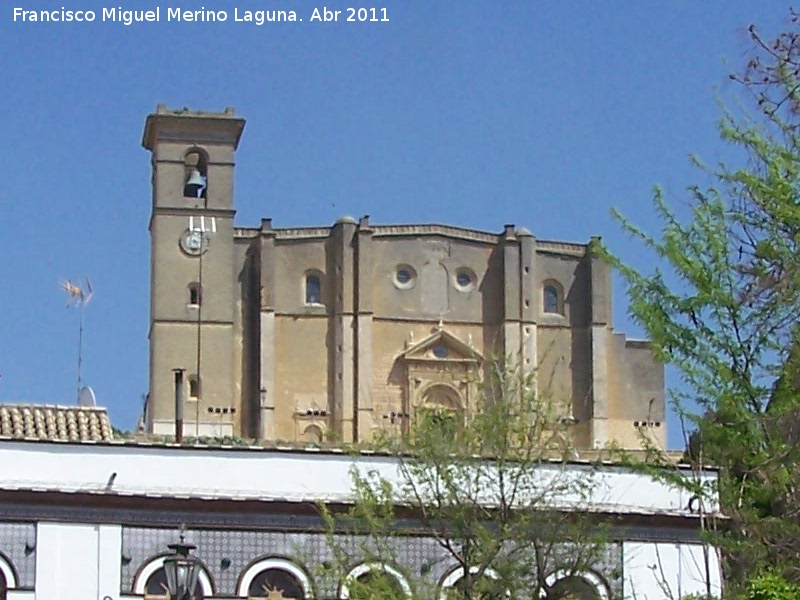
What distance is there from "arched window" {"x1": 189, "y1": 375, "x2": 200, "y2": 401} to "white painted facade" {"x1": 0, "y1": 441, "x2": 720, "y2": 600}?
3887 cm

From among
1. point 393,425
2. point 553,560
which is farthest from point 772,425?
point 393,425

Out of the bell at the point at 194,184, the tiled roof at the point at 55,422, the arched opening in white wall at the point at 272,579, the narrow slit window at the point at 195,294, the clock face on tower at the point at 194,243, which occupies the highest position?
the bell at the point at 194,184

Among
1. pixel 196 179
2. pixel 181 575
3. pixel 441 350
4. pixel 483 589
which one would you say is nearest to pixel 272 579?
pixel 483 589

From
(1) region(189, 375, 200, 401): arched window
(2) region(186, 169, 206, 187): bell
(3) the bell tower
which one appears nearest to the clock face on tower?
(3) the bell tower

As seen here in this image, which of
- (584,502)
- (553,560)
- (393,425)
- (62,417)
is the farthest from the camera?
(393,425)

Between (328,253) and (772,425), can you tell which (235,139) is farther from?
(772,425)

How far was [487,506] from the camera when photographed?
24500mm

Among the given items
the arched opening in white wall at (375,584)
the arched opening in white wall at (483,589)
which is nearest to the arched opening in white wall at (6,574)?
the arched opening in white wall at (375,584)

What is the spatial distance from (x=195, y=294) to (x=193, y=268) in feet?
2.91

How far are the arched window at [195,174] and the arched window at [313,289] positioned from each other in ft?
14.0

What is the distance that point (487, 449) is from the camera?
2441cm

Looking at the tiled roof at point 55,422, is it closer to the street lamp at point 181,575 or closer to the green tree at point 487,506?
the green tree at point 487,506

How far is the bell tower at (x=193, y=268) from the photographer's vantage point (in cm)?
6556

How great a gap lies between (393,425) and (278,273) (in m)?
6.22
